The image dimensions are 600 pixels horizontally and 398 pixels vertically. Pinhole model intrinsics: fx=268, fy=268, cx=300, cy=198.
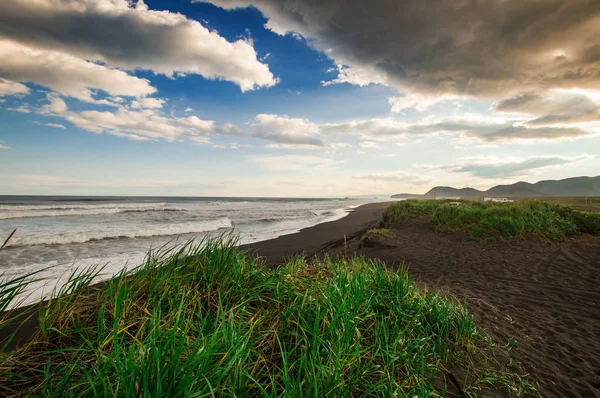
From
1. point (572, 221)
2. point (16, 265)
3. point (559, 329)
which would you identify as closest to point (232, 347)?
point (559, 329)

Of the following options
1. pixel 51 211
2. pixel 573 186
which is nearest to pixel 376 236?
pixel 51 211

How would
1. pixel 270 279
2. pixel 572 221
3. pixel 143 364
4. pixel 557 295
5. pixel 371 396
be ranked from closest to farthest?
pixel 143 364, pixel 371 396, pixel 270 279, pixel 557 295, pixel 572 221

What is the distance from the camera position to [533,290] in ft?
20.4

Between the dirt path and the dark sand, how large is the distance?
0.03ft

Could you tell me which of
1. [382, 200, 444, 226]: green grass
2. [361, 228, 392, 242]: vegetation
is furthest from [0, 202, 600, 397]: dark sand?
[382, 200, 444, 226]: green grass

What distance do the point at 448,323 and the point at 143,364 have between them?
134 inches

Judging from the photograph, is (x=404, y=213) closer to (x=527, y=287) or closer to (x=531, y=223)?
(x=531, y=223)

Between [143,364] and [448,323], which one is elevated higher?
[143,364]

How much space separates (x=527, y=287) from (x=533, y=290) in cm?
20

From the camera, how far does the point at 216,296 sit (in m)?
3.02

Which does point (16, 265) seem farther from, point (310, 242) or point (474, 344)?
point (474, 344)

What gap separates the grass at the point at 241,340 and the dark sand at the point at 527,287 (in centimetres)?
65

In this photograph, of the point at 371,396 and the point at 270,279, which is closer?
the point at 371,396

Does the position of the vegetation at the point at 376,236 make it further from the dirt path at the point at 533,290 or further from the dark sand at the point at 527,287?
the dirt path at the point at 533,290
